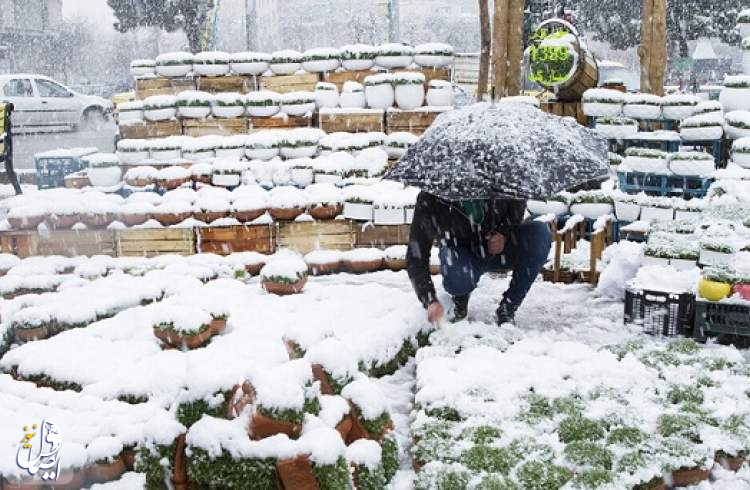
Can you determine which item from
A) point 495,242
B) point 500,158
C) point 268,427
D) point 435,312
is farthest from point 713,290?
point 268,427

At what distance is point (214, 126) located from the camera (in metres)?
8.62

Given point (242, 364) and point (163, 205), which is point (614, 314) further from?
point (163, 205)

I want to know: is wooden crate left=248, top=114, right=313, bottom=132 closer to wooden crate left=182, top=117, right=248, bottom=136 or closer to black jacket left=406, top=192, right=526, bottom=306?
wooden crate left=182, top=117, right=248, bottom=136

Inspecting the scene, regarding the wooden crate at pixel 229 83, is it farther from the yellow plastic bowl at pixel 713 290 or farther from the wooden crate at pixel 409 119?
the yellow plastic bowl at pixel 713 290

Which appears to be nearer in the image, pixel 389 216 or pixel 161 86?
pixel 389 216

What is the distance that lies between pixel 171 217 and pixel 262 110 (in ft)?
9.59

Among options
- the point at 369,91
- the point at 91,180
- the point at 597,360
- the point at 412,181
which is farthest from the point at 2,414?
the point at 369,91

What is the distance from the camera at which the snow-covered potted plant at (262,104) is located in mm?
8430

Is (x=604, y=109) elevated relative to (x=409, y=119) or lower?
elevated

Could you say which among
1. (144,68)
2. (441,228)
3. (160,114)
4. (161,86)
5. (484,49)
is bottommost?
(441,228)

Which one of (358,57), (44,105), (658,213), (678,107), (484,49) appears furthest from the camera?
(44,105)

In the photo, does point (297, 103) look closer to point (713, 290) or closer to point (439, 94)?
point (439, 94)

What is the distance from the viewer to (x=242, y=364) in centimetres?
261

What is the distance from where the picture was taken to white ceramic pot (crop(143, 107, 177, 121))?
8.49 meters
